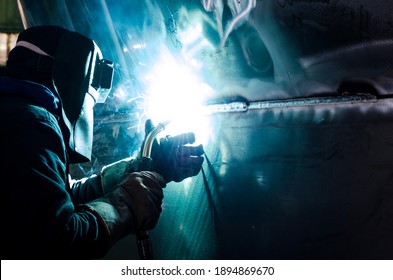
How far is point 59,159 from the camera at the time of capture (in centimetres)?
138

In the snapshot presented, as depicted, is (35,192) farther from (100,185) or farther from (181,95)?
(181,95)

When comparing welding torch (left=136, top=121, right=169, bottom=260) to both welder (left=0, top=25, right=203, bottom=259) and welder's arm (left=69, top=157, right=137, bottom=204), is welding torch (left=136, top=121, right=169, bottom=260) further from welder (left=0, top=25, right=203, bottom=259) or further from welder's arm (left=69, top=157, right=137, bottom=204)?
welder's arm (left=69, top=157, right=137, bottom=204)

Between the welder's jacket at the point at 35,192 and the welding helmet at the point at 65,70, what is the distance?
214 millimetres

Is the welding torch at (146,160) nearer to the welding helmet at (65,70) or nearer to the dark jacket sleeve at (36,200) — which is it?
the dark jacket sleeve at (36,200)

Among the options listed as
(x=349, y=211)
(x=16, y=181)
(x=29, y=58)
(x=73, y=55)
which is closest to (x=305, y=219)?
(x=349, y=211)

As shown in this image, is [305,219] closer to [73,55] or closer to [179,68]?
[179,68]

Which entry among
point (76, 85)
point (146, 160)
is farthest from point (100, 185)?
point (76, 85)

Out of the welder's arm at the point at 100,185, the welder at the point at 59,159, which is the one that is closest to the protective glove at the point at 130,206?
the welder at the point at 59,159

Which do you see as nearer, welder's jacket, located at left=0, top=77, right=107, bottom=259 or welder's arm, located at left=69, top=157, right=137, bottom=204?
welder's jacket, located at left=0, top=77, right=107, bottom=259

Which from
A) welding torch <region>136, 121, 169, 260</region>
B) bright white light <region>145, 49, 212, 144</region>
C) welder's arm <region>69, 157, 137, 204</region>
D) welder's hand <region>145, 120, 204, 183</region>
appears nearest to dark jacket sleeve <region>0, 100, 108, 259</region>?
welding torch <region>136, 121, 169, 260</region>

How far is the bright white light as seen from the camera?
2.37 m

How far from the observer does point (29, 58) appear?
164 centimetres

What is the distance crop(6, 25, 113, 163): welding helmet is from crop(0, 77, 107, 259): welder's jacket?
21 centimetres

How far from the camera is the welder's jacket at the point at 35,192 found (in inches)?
44.5
